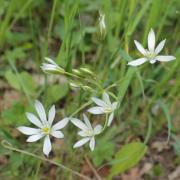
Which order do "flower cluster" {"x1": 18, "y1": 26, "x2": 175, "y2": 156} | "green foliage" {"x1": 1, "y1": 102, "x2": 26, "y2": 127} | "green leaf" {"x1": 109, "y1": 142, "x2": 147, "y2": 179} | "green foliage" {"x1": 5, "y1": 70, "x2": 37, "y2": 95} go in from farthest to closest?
"green foliage" {"x1": 5, "y1": 70, "x2": 37, "y2": 95}, "green foliage" {"x1": 1, "y1": 102, "x2": 26, "y2": 127}, "green leaf" {"x1": 109, "y1": 142, "x2": 147, "y2": 179}, "flower cluster" {"x1": 18, "y1": 26, "x2": 175, "y2": 156}

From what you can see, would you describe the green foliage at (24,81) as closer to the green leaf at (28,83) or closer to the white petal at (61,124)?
the green leaf at (28,83)

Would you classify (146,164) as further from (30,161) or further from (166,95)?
(30,161)

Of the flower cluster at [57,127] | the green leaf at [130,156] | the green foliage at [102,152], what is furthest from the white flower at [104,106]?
the green foliage at [102,152]

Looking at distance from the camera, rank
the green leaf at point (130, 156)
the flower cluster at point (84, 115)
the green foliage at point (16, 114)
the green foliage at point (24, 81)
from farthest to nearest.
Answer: the green foliage at point (24, 81), the green foliage at point (16, 114), the green leaf at point (130, 156), the flower cluster at point (84, 115)

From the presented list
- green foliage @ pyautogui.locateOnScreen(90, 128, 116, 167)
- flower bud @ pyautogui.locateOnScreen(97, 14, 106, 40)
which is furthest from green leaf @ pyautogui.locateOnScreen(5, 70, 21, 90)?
flower bud @ pyautogui.locateOnScreen(97, 14, 106, 40)

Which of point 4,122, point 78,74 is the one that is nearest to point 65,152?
point 4,122

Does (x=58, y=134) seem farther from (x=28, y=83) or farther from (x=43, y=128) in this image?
(x=28, y=83)

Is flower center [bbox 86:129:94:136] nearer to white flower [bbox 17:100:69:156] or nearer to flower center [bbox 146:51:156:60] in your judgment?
white flower [bbox 17:100:69:156]

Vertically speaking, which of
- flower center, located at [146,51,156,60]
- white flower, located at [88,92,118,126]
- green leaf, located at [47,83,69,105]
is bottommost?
green leaf, located at [47,83,69,105]

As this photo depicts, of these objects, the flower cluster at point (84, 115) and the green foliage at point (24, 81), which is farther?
the green foliage at point (24, 81)
